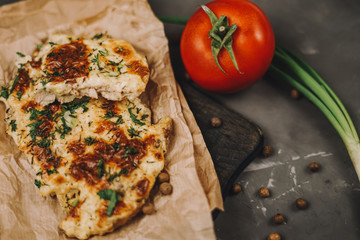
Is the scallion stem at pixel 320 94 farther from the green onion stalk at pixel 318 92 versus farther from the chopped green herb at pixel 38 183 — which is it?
the chopped green herb at pixel 38 183

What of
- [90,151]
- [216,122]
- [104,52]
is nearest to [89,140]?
[90,151]

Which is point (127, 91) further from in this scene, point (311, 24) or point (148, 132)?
point (311, 24)

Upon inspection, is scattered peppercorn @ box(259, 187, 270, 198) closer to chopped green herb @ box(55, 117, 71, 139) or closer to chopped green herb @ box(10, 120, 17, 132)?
chopped green herb @ box(55, 117, 71, 139)

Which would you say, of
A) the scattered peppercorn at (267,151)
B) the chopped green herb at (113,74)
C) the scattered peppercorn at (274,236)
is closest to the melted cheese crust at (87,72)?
the chopped green herb at (113,74)

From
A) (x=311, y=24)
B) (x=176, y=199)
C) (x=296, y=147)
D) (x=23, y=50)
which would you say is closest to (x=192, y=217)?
(x=176, y=199)

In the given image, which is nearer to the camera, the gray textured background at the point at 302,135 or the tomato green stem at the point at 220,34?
the tomato green stem at the point at 220,34

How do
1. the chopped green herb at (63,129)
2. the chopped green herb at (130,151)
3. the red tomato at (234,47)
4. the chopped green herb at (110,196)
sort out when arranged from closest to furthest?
the chopped green herb at (110,196) → the chopped green herb at (130,151) → the chopped green herb at (63,129) → the red tomato at (234,47)

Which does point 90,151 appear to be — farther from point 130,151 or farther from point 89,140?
point 130,151
